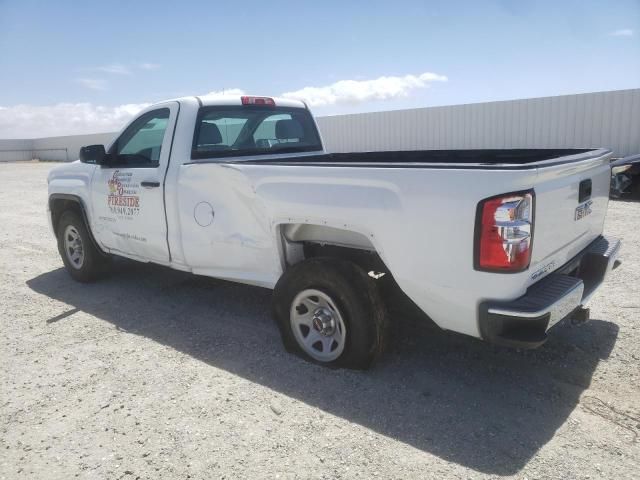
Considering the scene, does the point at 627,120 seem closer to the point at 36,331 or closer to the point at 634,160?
the point at 634,160

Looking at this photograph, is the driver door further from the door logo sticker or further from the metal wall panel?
the metal wall panel

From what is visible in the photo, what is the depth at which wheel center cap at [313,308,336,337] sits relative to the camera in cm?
347

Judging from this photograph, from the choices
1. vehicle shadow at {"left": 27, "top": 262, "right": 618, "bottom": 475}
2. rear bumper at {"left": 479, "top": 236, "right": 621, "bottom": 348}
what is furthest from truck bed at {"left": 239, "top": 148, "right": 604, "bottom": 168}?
vehicle shadow at {"left": 27, "top": 262, "right": 618, "bottom": 475}

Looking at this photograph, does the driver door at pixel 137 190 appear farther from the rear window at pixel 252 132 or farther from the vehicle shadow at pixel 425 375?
the vehicle shadow at pixel 425 375

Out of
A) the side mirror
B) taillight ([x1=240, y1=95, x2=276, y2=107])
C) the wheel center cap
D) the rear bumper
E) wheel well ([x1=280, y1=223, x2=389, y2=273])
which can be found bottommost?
the wheel center cap

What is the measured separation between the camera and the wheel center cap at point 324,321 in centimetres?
347

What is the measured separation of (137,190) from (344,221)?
240cm

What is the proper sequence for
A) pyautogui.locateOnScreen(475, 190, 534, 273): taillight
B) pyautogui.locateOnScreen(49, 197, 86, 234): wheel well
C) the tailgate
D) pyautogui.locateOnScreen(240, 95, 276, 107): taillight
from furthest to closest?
pyautogui.locateOnScreen(49, 197, 86, 234): wheel well
pyautogui.locateOnScreen(240, 95, 276, 107): taillight
the tailgate
pyautogui.locateOnScreen(475, 190, 534, 273): taillight

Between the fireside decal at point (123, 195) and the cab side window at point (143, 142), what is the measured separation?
140 millimetres

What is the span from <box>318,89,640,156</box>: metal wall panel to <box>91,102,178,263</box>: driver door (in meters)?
15.2

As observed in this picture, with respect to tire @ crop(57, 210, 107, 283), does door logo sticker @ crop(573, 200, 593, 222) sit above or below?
above

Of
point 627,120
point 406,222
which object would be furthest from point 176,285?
point 627,120

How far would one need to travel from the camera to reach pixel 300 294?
11.5 ft

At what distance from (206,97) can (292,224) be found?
5.69ft
